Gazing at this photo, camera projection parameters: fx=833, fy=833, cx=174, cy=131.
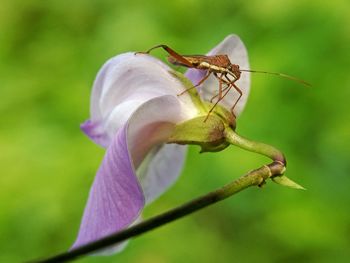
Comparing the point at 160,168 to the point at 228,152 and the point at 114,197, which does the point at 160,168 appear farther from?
the point at 228,152

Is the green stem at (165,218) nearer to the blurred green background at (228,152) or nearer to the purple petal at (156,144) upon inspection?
the purple petal at (156,144)

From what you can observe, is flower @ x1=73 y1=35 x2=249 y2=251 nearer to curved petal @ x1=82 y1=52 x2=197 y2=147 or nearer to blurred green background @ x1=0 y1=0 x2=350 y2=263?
curved petal @ x1=82 y1=52 x2=197 y2=147

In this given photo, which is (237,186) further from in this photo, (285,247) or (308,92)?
(308,92)

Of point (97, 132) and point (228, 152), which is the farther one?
point (228, 152)

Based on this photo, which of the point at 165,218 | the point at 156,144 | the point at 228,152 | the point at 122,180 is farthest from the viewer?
the point at 228,152

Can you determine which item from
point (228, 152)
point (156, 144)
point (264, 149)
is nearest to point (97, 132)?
point (156, 144)

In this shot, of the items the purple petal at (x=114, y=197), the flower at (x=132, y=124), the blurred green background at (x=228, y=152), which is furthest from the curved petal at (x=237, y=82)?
the blurred green background at (x=228, y=152)

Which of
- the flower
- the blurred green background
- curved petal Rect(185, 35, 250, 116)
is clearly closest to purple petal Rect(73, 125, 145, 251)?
the flower
